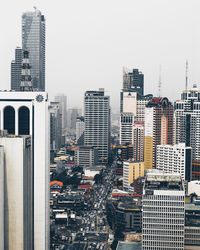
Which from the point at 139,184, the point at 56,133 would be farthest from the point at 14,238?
the point at 56,133

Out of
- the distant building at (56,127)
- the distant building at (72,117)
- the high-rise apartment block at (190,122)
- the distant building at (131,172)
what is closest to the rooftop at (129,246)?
the distant building at (131,172)

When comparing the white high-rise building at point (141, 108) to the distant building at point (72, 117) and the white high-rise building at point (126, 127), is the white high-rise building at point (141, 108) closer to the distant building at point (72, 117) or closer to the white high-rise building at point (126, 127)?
the white high-rise building at point (126, 127)

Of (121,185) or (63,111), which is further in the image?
(63,111)

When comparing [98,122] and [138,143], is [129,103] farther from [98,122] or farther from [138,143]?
[138,143]

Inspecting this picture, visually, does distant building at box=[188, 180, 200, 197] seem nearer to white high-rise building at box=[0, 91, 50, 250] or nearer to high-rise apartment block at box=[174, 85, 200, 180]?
high-rise apartment block at box=[174, 85, 200, 180]

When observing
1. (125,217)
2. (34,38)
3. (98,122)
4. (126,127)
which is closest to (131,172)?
(125,217)

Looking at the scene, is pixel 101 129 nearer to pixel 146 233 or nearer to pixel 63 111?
pixel 63 111
